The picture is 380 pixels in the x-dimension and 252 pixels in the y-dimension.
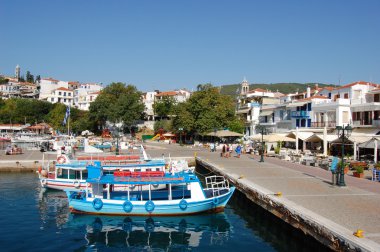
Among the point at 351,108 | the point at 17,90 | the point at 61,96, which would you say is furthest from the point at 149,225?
the point at 17,90

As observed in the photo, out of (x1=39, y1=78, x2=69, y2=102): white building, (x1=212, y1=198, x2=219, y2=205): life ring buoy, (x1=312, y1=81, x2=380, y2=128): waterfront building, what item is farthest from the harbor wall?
(x1=39, y1=78, x2=69, y2=102): white building

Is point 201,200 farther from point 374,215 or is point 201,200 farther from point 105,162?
point 105,162

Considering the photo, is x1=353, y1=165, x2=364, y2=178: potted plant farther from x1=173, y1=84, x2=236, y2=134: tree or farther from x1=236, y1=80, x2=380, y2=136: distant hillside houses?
x1=173, y1=84, x2=236, y2=134: tree

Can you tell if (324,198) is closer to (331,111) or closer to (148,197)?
(148,197)

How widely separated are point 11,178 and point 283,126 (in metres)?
41.9

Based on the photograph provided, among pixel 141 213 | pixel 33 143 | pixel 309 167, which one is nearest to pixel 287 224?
pixel 141 213

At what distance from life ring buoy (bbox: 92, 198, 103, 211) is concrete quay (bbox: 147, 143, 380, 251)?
28.7 feet

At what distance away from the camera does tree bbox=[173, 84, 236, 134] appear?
6419 centimetres

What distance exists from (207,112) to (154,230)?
4741 cm

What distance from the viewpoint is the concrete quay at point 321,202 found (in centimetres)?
1240

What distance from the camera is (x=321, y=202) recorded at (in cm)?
1722

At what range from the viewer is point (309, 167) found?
32.3 meters

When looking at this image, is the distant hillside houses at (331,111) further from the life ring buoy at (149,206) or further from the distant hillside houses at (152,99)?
the distant hillside houses at (152,99)

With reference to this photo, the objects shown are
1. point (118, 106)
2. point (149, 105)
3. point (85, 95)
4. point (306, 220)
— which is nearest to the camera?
point (306, 220)
